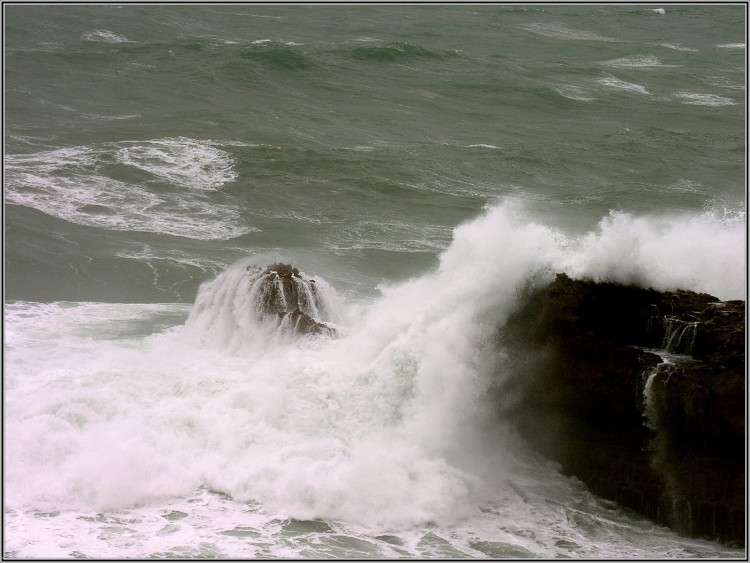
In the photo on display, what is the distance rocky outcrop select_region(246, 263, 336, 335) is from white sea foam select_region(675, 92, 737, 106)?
75.5ft

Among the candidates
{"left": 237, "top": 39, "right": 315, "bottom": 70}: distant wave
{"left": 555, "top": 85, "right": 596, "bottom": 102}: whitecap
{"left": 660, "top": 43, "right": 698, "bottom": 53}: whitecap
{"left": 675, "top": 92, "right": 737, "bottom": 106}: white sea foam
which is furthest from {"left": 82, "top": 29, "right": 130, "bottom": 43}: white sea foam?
{"left": 660, "top": 43, "right": 698, "bottom": 53}: whitecap

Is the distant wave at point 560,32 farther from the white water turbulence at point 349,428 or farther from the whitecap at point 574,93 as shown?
the white water turbulence at point 349,428

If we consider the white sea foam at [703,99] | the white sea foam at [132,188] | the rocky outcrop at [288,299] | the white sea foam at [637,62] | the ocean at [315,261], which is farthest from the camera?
the white sea foam at [637,62]

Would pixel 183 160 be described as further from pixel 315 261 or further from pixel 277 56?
pixel 277 56

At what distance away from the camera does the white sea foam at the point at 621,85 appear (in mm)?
31388

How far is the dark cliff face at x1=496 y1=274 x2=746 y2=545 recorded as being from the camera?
7500 mm

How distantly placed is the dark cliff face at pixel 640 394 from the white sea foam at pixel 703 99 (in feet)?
79.0

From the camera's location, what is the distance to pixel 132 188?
1808 centimetres

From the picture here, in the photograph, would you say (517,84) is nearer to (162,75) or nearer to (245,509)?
(162,75)

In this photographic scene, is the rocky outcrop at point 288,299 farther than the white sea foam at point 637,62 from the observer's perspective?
No

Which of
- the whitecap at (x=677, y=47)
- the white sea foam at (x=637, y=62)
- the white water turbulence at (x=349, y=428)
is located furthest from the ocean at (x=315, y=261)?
the whitecap at (x=677, y=47)

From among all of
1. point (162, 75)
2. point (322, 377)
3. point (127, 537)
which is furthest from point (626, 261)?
point (162, 75)

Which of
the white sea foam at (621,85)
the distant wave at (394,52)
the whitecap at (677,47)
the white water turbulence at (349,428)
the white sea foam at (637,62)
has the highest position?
the whitecap at (677,47)

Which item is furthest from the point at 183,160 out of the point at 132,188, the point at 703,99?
the point at 703,99
